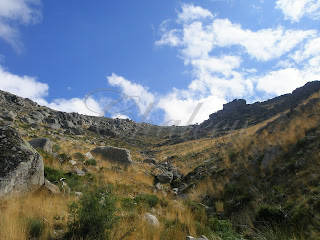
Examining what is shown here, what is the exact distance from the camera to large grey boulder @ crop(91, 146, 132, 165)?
43.2 ft

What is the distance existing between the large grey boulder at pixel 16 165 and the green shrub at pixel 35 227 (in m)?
1.17

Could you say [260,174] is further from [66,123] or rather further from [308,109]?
[66,123]

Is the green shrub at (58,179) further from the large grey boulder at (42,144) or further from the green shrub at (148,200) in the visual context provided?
the large grey boulder at (42,144)

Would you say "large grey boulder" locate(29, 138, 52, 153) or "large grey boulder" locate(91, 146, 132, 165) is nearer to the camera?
"large grey boulder" locate(29, 138, 52, 153)

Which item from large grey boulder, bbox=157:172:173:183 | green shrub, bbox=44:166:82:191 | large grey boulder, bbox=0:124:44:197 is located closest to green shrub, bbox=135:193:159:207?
green shrub, bbox=44:166:82:191

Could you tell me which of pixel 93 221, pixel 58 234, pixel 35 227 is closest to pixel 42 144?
pixel 35 227

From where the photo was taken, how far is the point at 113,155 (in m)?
13.6

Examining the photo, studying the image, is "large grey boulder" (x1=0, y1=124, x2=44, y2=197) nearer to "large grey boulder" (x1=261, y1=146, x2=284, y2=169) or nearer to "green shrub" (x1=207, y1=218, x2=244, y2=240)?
"green shrub" (x1=207, y1=218, x2=244, y2=240)

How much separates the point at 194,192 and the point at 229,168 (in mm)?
2057

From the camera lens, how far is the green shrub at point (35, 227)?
311cm

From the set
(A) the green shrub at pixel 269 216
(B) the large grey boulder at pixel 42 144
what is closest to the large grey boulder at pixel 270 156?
(A) the green shrub at pixel 269 216

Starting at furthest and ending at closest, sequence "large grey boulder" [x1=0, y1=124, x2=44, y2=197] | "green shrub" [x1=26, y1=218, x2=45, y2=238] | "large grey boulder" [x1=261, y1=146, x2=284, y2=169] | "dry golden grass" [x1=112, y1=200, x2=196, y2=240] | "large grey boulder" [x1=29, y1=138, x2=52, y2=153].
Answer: "large grey boulder" [x1=29, y1=138, x2=52, y2=153], "large grey boulder" [x1=261, y1=146, x2=284, y2=169], "large grey boulder" [x1=0, y1=124, x2=44, y2=197], "dry golden grass" [x1=112, y1=200, x2=196, y2=240], "green shrub" [x1=26, y1=218, x2=45, y2=238]

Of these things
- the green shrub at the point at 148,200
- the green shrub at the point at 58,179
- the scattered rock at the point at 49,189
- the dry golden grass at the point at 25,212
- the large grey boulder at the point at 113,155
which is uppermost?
the large grey boulder at the point at 113,155

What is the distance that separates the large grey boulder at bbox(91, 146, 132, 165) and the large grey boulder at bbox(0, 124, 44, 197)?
839cm
